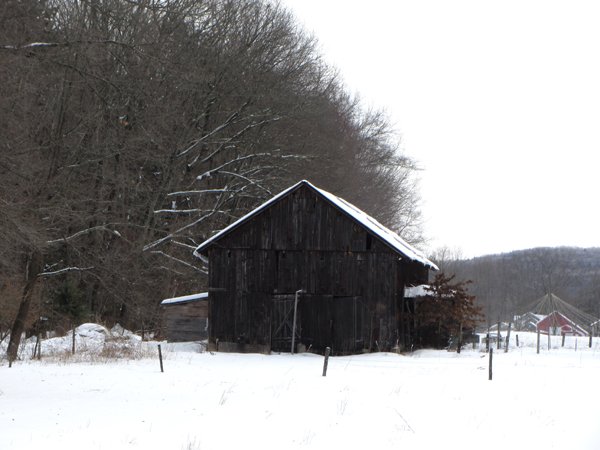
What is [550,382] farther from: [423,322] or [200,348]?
[200,348]

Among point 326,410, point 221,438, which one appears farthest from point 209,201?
point 221,438

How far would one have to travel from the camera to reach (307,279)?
28.6 metres

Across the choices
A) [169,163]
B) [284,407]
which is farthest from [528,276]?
[284,407]

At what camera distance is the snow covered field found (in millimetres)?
10727

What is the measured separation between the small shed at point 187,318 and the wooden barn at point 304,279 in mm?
2362

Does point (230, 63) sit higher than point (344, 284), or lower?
higher

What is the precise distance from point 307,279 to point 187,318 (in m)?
5.87

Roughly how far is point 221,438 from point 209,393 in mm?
4445

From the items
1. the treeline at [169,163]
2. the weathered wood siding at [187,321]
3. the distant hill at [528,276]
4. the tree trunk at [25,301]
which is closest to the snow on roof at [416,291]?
the weathered wood siding at [187,321]

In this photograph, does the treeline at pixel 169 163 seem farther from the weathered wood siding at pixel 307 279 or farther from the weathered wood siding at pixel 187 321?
the weathered wood siding at pixel 307 279

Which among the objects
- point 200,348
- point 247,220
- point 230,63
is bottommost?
point 200,348

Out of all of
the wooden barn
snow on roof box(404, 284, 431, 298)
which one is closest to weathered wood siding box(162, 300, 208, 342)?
the wooden barn

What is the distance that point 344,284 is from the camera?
1118 inches

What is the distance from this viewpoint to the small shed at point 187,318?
31.5m
